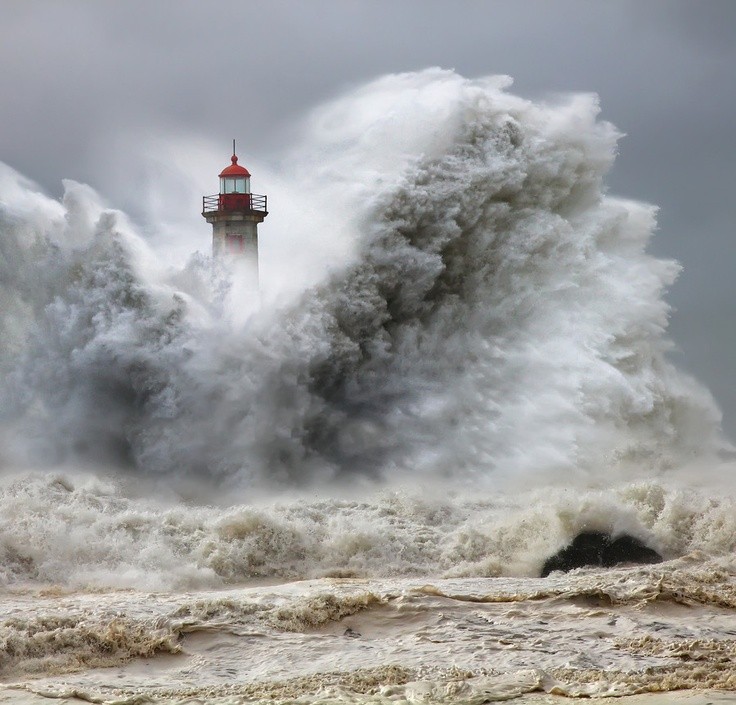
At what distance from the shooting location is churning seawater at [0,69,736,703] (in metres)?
15.3

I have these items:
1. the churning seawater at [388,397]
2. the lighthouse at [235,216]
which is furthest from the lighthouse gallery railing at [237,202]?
the churning seawater at [388,397]

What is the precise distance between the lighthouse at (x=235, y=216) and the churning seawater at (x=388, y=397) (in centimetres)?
460

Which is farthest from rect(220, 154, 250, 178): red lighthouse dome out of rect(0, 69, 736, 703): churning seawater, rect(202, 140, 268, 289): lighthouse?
rect(0, 69, 736, 703): churning seawater

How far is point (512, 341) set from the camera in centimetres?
1998

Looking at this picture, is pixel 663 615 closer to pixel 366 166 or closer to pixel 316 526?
pixel 316 526

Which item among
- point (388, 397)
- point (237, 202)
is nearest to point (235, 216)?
point (237, 202)

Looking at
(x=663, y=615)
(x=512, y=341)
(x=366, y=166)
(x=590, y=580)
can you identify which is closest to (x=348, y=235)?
(x=366, y=166)

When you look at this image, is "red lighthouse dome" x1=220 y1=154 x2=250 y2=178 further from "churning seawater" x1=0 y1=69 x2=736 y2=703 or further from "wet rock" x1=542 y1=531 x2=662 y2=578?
"wet rock" x1=542 y1=531 x2=662 y2=578

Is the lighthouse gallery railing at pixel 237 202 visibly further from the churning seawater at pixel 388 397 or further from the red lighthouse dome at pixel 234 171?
the churning seawater at pixel 388 397

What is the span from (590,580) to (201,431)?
6.38 m

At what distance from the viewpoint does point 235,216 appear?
24.9 metres

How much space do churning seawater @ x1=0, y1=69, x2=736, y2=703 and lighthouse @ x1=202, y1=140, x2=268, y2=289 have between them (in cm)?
460

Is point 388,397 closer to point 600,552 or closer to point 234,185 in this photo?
point 600,552

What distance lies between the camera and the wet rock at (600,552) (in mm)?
15758
